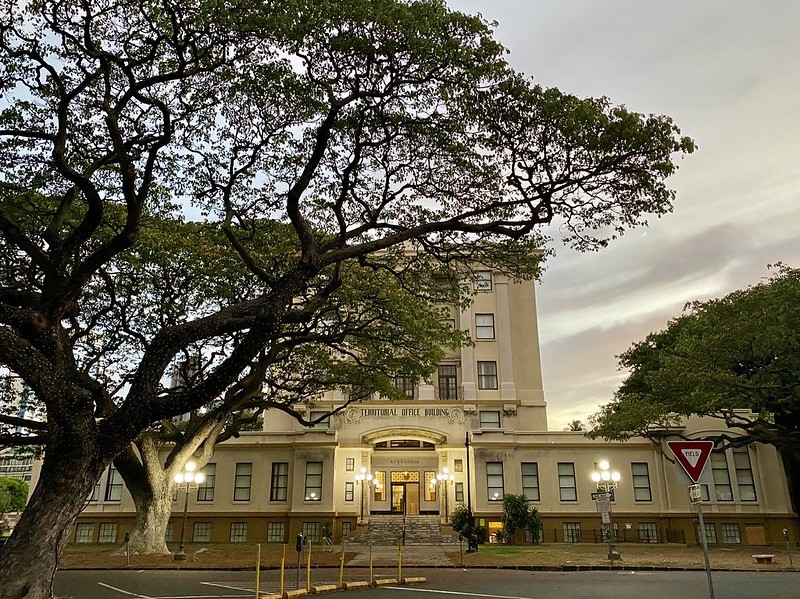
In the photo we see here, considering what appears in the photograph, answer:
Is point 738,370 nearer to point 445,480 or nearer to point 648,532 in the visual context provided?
point 648,532

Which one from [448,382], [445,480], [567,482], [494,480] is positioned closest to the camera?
[494,480]

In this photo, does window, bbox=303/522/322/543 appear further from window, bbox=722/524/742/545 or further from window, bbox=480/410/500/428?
window, bbox=722/524/742/545

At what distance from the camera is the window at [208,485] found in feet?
105

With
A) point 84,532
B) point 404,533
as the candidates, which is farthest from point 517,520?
point 84,532

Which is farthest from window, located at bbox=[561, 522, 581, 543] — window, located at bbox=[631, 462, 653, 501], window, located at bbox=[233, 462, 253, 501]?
window, located at bbox=[233, 462, 253, 501]

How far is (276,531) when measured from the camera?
3119cm

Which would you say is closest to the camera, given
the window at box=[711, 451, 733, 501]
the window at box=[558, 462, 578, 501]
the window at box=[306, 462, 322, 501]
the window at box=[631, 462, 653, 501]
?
the window at box=[711, 451, 733, 501]

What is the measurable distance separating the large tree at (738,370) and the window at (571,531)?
523 centimetres

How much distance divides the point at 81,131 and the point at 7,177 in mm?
2672

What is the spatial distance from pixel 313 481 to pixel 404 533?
556 cm

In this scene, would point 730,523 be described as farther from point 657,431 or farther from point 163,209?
point 163,209

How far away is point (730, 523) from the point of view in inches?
1156

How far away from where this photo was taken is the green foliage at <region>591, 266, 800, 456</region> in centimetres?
2278

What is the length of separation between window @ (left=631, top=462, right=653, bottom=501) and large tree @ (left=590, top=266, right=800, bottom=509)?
3290 millimetres
